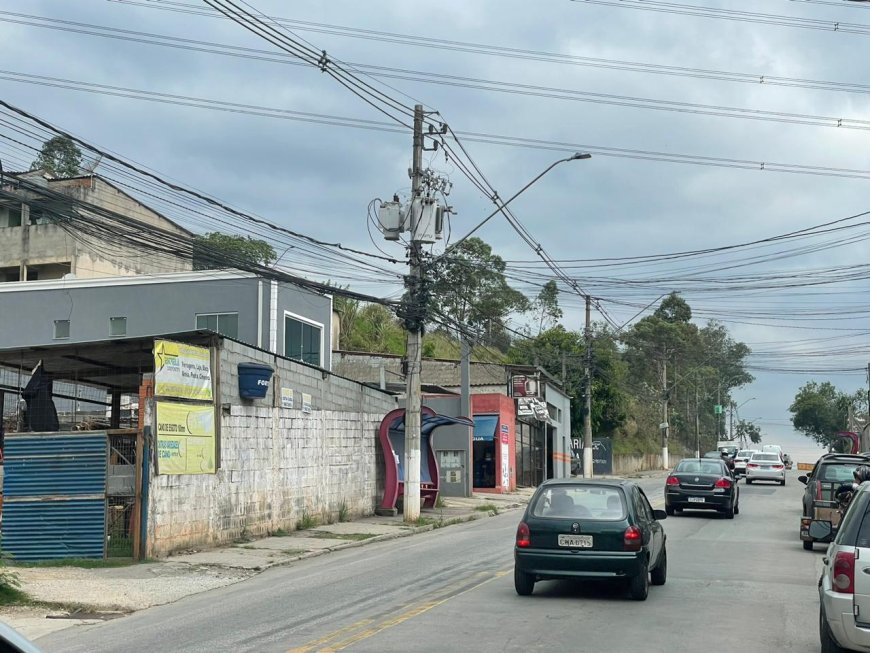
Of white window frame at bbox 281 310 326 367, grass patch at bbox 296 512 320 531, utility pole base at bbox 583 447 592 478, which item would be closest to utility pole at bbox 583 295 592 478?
utility pole base at bbox 583 447 592 478

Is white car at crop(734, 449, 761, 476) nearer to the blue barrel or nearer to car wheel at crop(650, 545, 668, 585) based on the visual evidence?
the blue barrel

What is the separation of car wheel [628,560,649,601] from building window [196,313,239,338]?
2577 centimetres

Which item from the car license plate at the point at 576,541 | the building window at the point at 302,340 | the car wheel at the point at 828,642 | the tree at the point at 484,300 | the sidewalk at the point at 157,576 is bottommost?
the sidewalk at the point at 157,576

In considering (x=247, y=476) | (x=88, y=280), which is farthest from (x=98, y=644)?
(x=88, y=280)

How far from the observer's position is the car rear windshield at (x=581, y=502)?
12.8 meters

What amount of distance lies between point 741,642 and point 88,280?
107 ft

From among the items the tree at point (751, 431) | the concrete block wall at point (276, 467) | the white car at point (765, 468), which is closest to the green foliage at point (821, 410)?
the tree at point (751, 431)


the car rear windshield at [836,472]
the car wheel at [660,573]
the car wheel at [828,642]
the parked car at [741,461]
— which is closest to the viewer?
the car wheel at [828,642]

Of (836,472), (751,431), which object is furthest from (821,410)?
(836,472)

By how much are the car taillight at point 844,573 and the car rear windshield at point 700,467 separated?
20.4 metres

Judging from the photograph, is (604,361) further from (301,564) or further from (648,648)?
(648,648)

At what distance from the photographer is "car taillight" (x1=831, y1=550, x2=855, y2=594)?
8024mm

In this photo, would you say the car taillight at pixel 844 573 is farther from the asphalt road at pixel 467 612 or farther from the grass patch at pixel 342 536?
the grass patch at pixel 342 536

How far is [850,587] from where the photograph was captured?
8023mm
